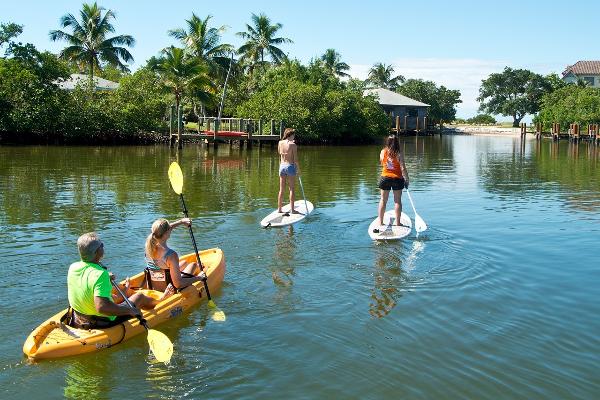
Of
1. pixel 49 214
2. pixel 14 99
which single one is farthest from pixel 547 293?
pixel 14 99

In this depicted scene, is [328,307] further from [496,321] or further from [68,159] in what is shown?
[68,159]

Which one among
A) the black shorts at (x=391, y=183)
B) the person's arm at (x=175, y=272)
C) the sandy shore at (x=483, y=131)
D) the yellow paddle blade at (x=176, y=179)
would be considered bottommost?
the person's arm at (x=175, y=272)

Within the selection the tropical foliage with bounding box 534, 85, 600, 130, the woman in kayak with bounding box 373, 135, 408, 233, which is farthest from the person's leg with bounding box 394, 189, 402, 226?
the tropical foliage with bounding box 534, 85, 600, 130

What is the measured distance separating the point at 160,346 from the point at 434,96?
89.0m

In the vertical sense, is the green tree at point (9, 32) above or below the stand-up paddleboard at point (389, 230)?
above

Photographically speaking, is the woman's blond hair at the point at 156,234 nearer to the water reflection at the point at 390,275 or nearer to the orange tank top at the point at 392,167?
the water reflection at the point at 390,275

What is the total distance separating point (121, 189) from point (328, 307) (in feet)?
39.7

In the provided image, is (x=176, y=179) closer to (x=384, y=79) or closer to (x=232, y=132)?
(x=232, y=132)

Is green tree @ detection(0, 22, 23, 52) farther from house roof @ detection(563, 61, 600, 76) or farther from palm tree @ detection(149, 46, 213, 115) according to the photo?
house roof @ detection(563, 61, 600, 76)

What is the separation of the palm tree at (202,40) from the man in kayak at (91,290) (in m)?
45.3

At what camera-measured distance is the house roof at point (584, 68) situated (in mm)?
98531

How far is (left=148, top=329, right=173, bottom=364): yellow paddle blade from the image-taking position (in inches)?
244

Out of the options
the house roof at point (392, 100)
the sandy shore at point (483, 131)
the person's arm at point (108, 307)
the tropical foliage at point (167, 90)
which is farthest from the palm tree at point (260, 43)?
the person's arm at point (108, 307)

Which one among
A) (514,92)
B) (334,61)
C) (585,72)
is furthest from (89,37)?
(585,72)
